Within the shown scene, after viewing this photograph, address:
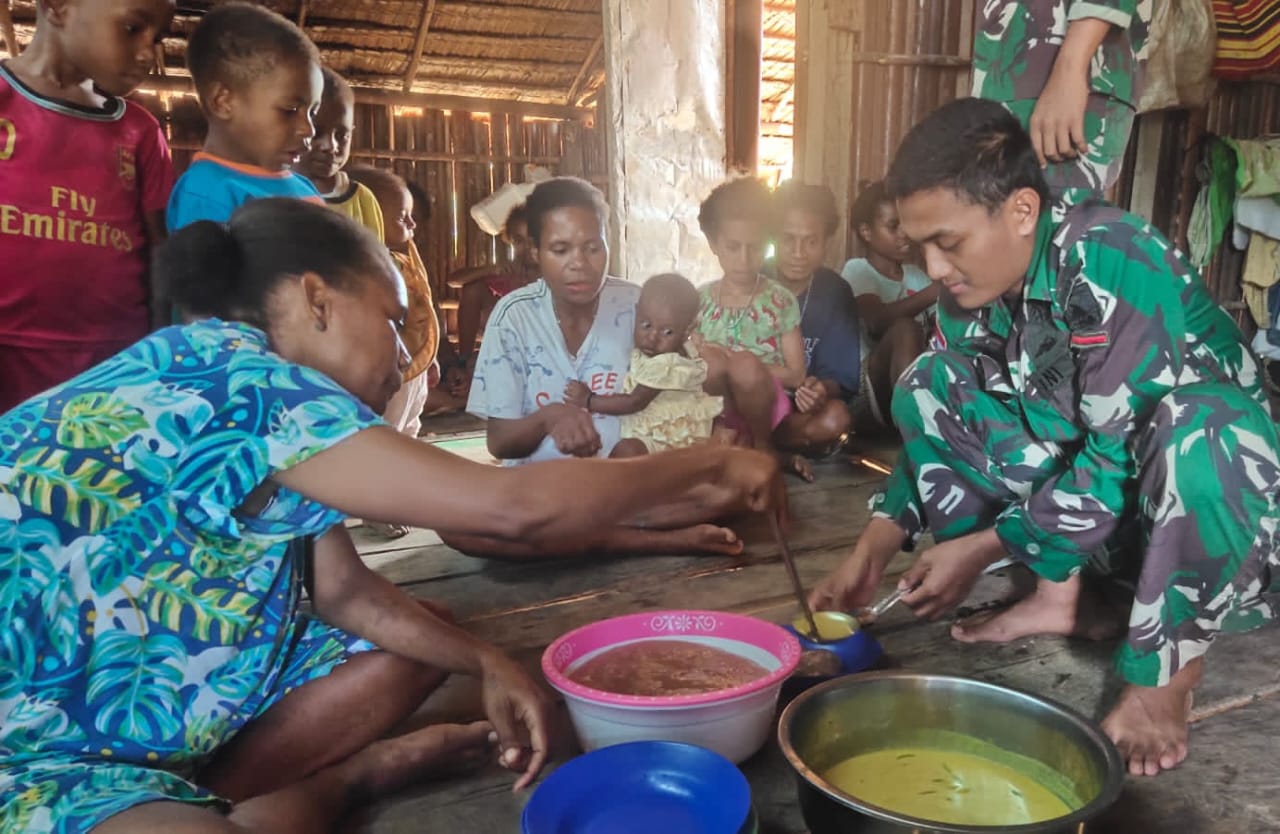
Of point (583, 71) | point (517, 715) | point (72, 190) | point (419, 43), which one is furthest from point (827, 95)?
point (583, 71)

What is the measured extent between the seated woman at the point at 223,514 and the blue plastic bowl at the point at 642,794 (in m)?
0.14

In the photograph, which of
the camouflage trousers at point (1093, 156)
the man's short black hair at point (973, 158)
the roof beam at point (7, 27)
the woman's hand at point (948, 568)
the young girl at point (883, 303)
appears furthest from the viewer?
the roof beam at point (7, 27)

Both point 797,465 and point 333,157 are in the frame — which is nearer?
point 333,157

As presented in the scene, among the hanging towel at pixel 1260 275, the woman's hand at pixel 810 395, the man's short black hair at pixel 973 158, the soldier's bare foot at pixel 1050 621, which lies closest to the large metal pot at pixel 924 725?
the soldier's bare foot at pixel 1050 621

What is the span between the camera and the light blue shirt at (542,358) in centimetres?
256

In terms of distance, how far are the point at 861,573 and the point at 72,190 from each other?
1.95 meters

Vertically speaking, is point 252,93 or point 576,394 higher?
point 252,93

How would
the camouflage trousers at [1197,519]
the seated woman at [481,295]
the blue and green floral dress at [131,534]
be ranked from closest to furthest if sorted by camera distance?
the blue and green floral dress at [131,534], the camouflage trousers at [1197,519], the seated woman at [481,295]

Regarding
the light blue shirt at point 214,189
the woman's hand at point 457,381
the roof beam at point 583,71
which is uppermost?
the roof beam at point 583,71

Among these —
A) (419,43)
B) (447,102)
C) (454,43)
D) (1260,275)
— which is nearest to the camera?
(1260,275)

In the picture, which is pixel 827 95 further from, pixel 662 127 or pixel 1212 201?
pixel 1212 201

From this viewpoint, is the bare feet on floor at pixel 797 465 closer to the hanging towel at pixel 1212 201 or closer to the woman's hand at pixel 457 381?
the woman's hand at pixel 457 381

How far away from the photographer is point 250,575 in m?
1.18

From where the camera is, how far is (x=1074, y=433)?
1.71m
